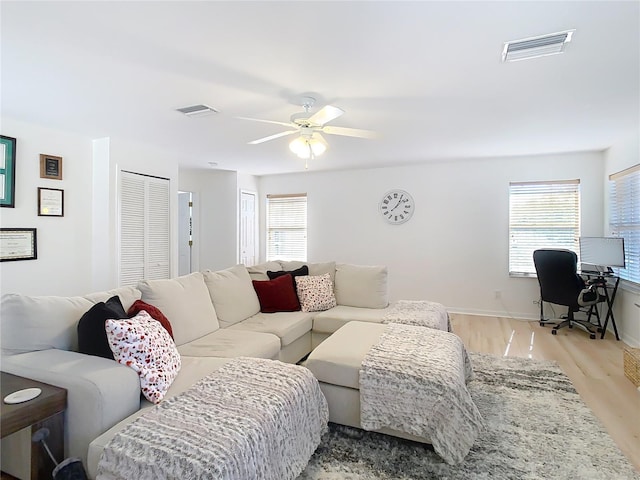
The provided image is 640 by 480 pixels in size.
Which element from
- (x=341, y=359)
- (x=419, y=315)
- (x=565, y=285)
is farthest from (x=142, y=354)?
(x=565, y=285)

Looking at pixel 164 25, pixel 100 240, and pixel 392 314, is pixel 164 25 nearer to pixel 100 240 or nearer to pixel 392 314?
pixel 392 314

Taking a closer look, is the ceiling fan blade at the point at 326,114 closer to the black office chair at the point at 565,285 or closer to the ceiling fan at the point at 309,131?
the ceiling fan at the point at 309,131

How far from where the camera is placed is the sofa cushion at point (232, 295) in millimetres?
2930

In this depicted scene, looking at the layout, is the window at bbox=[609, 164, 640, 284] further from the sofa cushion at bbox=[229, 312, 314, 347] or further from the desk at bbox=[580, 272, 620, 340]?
the sofa cushion at bbox=[229, 312, 314, 347]

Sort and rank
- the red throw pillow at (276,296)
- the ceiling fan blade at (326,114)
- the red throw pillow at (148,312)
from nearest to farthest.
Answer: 1. the red throw pillow at (148,312)
2. the ceiling fan blade at (326,114)
3. the red throw pillow at (276,296)

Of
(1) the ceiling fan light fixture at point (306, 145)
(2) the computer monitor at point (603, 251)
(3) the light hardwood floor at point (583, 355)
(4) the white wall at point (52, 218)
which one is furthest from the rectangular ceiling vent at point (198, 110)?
(2) the computer monitor at point (603, 251)

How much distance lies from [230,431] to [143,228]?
3.71 meters

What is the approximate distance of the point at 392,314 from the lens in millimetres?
3092

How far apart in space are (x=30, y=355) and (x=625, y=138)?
18.5 ft

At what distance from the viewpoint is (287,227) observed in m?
→ 6.56

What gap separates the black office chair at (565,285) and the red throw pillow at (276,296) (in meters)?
3.20

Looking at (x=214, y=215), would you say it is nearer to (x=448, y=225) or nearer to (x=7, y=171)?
(x=7, y=171)

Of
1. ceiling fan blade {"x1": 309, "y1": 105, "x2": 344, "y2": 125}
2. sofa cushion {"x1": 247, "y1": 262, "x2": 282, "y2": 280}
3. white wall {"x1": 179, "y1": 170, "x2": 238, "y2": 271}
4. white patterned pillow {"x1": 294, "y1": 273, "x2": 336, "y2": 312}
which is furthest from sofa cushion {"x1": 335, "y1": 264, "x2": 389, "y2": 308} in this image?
white wall {"x1": 179, "y1": 170, "x2": 238, "y2": 271}

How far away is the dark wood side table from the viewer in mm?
1361
